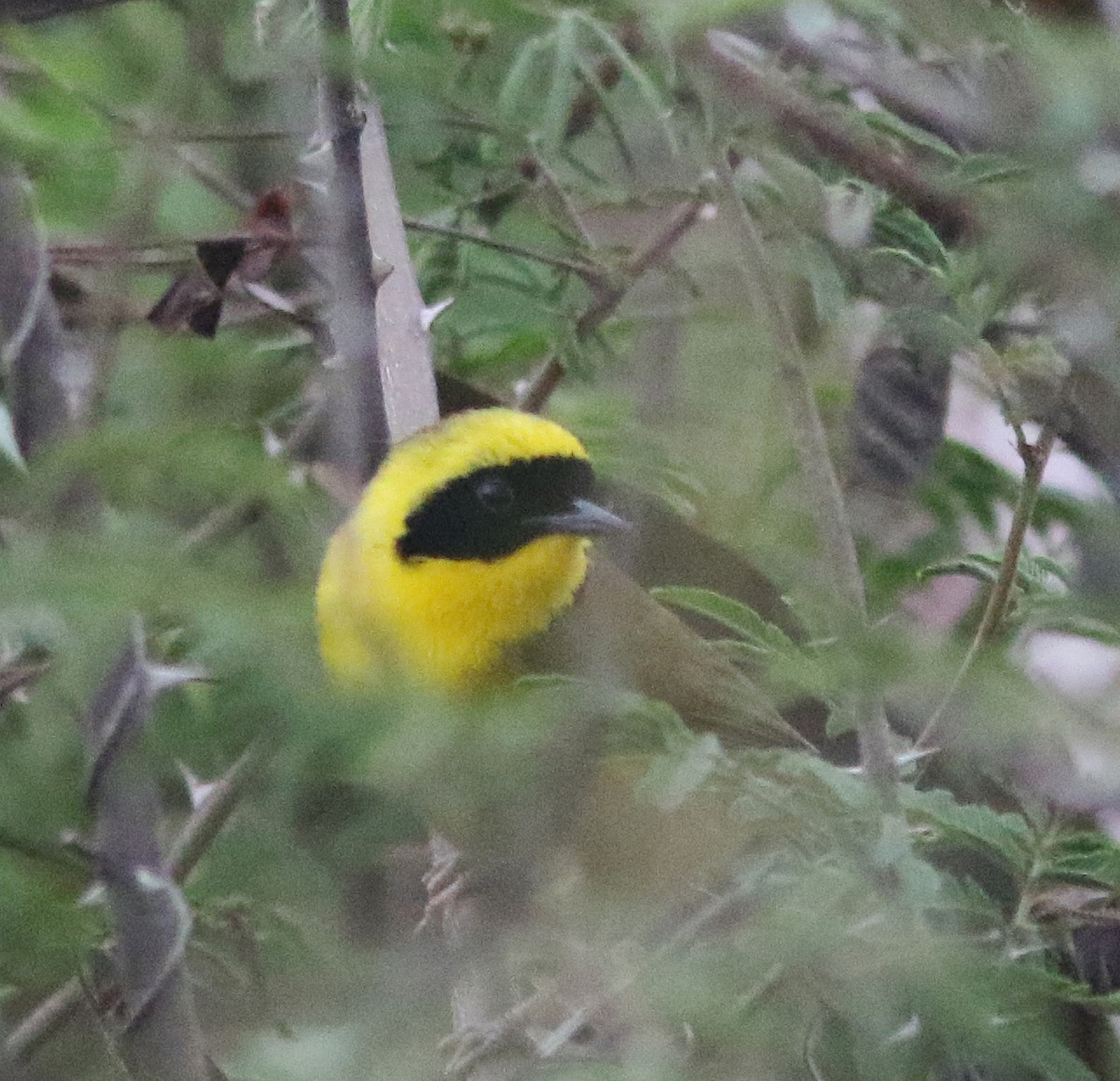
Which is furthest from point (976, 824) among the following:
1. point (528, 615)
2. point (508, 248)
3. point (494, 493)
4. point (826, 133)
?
point (494, 493)

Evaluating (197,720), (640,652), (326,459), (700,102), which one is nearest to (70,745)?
(197,720)

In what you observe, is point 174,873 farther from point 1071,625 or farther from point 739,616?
point 1071,625

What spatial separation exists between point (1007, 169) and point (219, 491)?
1.22ft

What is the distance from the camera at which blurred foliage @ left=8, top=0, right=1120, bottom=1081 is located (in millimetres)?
556

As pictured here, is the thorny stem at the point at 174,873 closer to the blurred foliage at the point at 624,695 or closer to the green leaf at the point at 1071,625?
the blurred foliage at the point at 624,695

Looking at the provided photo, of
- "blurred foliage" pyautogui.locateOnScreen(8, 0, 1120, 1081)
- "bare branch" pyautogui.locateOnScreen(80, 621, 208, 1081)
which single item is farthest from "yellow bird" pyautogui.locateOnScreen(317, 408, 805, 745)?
"bare branch" pyautogui.locateOnScreen(80, 621, 208, 1081)

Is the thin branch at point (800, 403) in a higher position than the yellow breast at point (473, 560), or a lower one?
higher

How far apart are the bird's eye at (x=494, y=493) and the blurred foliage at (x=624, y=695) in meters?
0.30

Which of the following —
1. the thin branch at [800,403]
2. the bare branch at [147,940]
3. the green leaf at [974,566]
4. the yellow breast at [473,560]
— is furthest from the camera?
the yellow breast at [473,560]

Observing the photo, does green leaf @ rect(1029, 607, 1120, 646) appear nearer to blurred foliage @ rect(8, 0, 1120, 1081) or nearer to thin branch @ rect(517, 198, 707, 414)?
blurred foliage @ rect(8, 0, 1120, 1081)

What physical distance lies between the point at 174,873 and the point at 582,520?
2.61 feet

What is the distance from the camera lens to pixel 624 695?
0.69m

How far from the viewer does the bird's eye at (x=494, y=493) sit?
1765 millimetres

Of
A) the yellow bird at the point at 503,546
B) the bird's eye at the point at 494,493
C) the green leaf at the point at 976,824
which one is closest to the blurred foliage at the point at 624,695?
the green leaf at the point at 976,824
